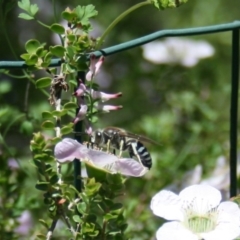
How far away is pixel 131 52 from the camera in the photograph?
2.99 m

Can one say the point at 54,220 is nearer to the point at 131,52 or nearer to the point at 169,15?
the point at 131,52

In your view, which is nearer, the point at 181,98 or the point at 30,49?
the point at 30,49

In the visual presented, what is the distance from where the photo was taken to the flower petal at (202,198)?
4.41 ft

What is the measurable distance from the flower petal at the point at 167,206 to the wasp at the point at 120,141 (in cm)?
12

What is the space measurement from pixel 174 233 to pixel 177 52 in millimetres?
1310

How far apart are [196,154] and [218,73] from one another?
905mm

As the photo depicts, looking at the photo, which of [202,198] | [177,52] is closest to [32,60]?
[202,198]

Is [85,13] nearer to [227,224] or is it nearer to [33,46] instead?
[33,46]

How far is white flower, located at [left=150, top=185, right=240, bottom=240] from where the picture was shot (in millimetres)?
1291

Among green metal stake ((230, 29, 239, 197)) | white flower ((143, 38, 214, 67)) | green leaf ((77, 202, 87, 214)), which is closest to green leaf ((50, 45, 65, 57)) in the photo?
green leaf ((77, 202, 87, 214))

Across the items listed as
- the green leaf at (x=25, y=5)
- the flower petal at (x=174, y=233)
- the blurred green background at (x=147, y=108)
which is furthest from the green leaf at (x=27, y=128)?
the flower petal at (x=174, y=233)

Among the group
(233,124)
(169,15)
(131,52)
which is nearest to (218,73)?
(131,52)

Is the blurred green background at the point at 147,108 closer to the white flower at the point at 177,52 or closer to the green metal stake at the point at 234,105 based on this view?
the white flower at the point at 177,52

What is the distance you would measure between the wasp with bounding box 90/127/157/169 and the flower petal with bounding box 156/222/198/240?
173 mm
